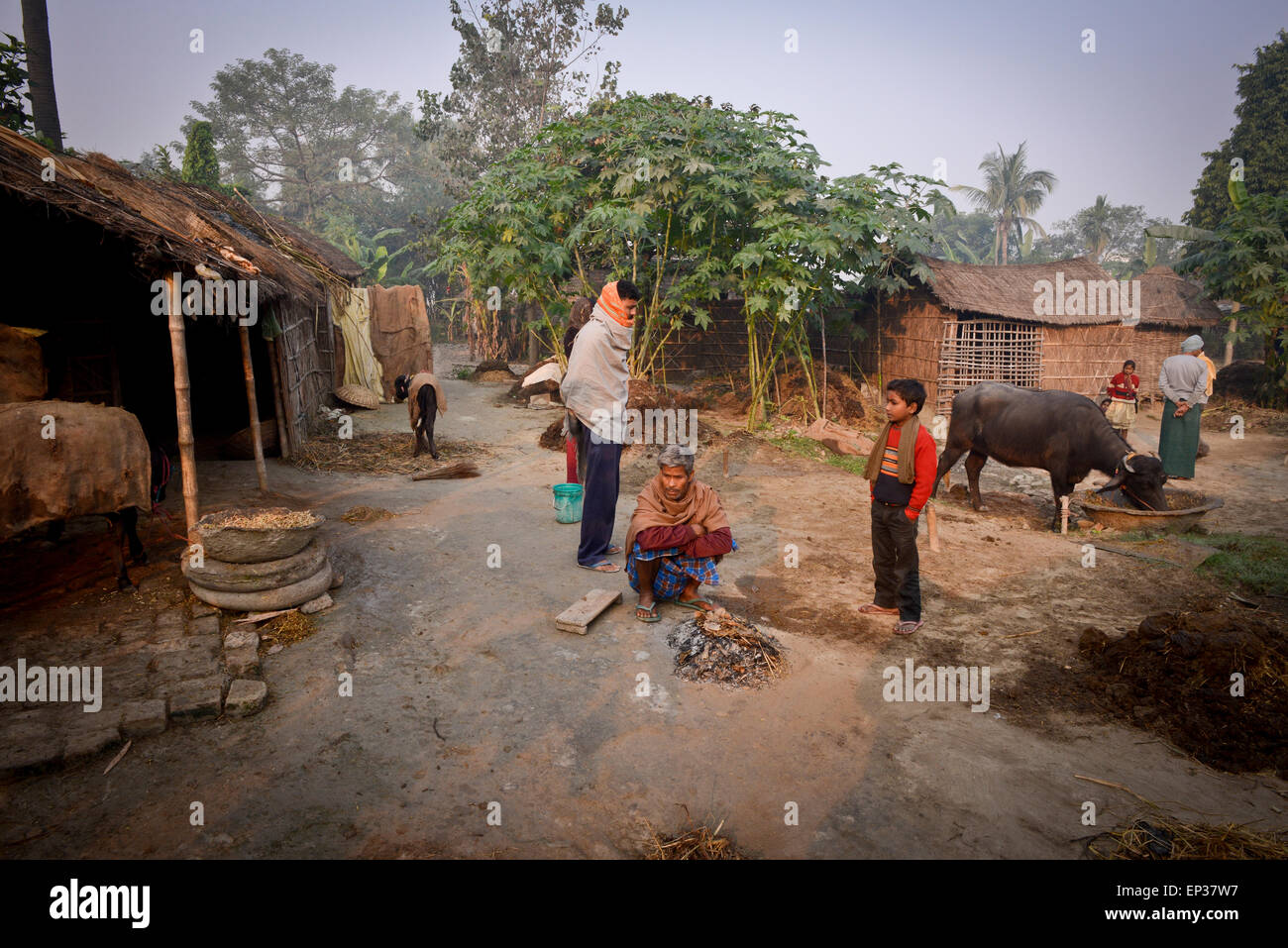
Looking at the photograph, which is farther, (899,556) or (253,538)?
(899,556)

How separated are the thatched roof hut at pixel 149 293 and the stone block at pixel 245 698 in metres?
2.20

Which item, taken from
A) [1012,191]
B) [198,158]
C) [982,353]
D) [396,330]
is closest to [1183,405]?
[982,353]

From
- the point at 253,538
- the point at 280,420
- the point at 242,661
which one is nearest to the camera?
the point at 242,661

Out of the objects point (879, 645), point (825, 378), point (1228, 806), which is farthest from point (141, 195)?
point (825, 378)

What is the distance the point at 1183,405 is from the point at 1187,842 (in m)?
8.18

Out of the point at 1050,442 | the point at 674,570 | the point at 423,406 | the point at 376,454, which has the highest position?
the point at 423,406

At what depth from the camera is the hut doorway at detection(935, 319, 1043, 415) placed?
14406 millimetres

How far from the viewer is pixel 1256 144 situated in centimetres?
1880

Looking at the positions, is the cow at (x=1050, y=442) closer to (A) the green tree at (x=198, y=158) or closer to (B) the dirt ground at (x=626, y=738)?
(B) the dirt ground at (x=626, y=738)

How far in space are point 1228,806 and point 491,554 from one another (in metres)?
4.93

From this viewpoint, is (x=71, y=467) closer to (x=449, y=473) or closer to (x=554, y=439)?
(x=449, y=473)

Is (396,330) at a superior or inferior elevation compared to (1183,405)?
superior

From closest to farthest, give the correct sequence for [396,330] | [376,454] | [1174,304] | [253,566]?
[253,566] → [376,454] → [396,330] → [1174,304]

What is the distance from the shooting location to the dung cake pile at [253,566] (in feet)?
14.9
